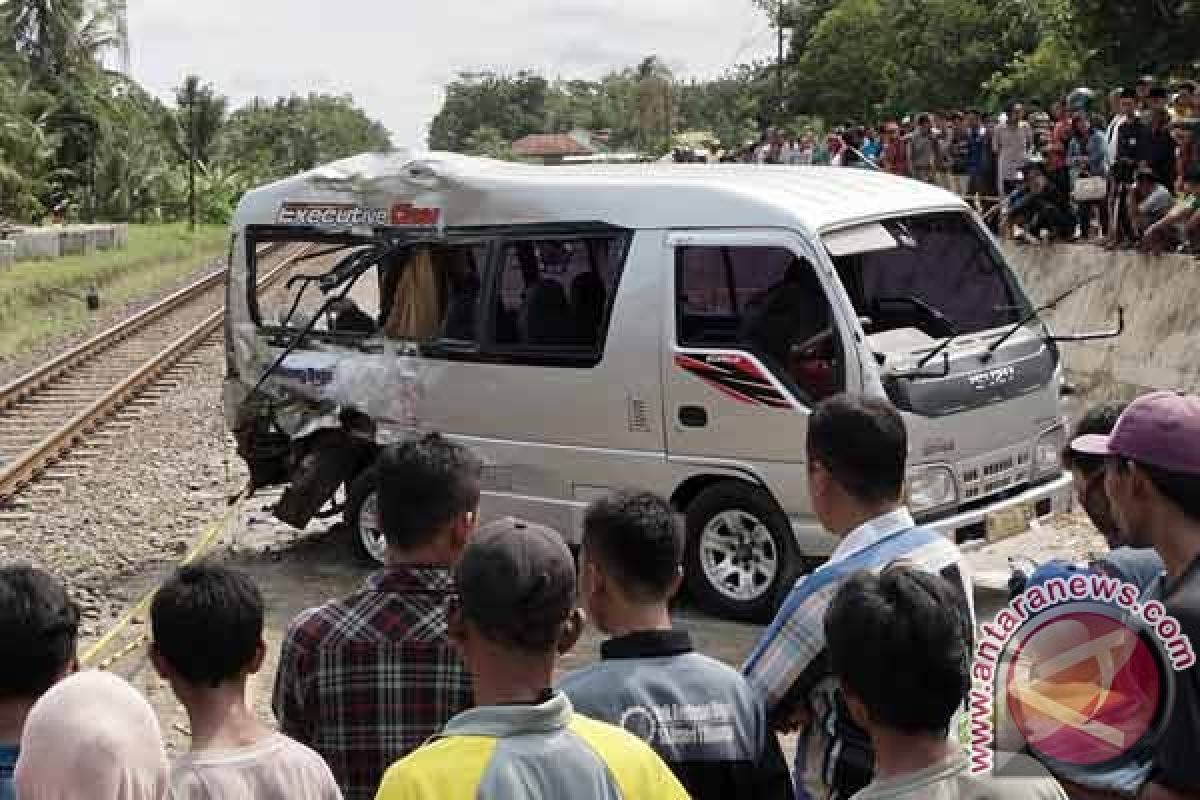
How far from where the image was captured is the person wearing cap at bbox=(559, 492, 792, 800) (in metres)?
3.26

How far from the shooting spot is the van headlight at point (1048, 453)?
8.44m

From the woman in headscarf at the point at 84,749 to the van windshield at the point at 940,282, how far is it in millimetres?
6288

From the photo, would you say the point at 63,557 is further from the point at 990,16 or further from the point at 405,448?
the point at 990,16

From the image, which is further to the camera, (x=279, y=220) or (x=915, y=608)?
(x=279, y=220)

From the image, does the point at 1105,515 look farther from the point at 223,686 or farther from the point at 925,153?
the point at 925,153

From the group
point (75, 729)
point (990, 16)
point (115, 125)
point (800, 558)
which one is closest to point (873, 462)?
point (75, 729)

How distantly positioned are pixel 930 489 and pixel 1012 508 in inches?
22.6

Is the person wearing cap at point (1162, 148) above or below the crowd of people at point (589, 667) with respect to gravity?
above

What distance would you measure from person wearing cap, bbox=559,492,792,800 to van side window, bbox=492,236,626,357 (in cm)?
506

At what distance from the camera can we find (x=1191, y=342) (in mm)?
12211

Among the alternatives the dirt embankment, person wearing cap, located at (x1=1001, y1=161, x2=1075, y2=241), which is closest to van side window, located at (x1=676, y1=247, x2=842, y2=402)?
the dirt embankment

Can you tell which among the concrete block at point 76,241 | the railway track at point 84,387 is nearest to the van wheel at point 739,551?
the railway track at point 84,387

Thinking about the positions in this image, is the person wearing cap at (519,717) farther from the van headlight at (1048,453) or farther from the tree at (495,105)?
the tree at (495,105)

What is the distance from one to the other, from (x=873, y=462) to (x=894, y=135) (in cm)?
1791
